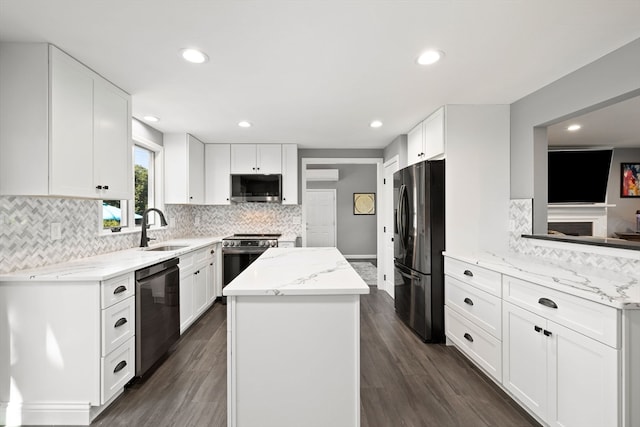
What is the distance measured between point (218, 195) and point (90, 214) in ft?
6.31

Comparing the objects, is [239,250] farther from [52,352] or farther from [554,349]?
[554,349]

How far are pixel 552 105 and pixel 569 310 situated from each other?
1.70 m

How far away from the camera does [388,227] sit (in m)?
4.38

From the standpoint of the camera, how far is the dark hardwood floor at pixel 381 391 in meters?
1.75

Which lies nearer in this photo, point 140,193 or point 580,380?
point 580,380

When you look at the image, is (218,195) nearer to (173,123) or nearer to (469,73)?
(173,123)

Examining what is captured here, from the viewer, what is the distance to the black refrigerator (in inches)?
110

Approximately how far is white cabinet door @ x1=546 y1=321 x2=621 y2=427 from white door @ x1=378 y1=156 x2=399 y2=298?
9.04 feet

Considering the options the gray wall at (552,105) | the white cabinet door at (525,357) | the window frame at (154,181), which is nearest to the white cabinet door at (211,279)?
the window frame at (154,181)

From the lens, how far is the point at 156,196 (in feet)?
12.1

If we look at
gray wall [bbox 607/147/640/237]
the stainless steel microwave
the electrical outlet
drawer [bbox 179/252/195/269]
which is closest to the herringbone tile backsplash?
the electrical outlet

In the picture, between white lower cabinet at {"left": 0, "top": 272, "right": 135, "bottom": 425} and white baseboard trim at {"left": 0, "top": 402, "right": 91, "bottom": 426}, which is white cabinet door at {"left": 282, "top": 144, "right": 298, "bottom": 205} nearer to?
white lower cabinet at {"left": 0, "top": 272, "right": 135, "bottom": 425}

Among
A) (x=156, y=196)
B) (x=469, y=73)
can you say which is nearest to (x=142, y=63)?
(x=156, y=196)

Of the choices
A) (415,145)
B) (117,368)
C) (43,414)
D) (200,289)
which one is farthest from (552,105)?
(43,414)
